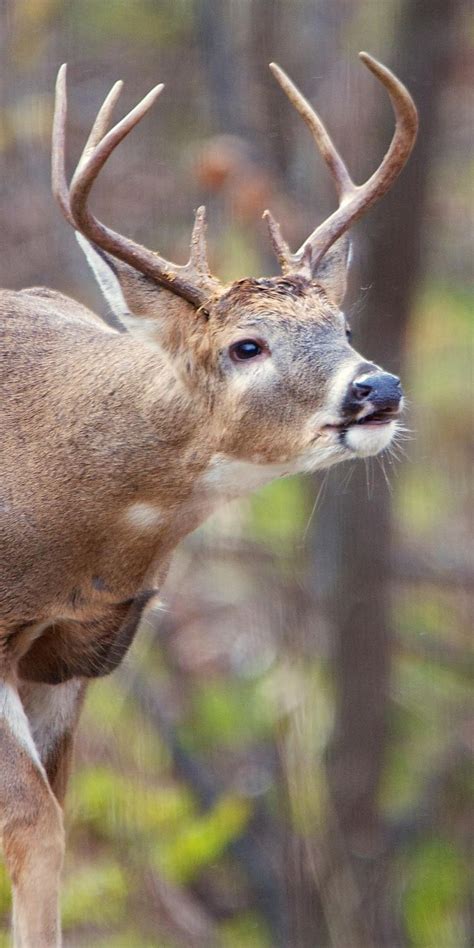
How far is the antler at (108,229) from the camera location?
439 centimetres

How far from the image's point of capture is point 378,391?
437cm

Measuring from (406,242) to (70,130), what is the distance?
219cm

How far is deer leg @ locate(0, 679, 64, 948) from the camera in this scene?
15.2 ft

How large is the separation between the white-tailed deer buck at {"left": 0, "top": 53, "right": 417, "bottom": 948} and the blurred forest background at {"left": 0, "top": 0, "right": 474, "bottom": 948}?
299 centimetres

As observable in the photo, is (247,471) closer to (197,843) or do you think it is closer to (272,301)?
(272,301)

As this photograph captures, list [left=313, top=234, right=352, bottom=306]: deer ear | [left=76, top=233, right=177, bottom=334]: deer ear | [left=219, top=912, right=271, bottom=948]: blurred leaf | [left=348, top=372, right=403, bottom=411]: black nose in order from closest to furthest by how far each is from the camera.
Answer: [left=348, top=372, right=403, bottom=411]: black nose → [left=76, top=233, right=177, bottom=334]: deer ear → [left=313, top=234, right=352, bottom=306]: deer ear → [left=219, top=912, right=271, bottom=948]: blurred leaf

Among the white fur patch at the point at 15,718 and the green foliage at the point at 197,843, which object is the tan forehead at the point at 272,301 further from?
the green foliage at the point at 197,843

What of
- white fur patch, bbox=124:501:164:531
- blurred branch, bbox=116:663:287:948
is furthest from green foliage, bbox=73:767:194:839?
white fur patch, bbox=124:501:164:531

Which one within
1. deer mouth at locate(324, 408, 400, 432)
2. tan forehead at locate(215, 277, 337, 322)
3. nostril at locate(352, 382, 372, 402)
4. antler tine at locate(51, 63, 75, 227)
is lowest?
deer mouth at locate(324, 408, 400, 432)

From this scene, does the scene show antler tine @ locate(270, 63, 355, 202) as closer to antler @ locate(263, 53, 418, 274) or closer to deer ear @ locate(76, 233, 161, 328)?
antler @ locate(263, 53, 418, 274)

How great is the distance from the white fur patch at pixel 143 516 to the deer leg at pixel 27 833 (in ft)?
1.88

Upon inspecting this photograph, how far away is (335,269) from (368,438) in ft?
2.29

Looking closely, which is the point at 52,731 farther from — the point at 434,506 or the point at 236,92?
the point at 434,506

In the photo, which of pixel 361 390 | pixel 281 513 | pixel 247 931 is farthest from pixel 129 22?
pixel 361 390
